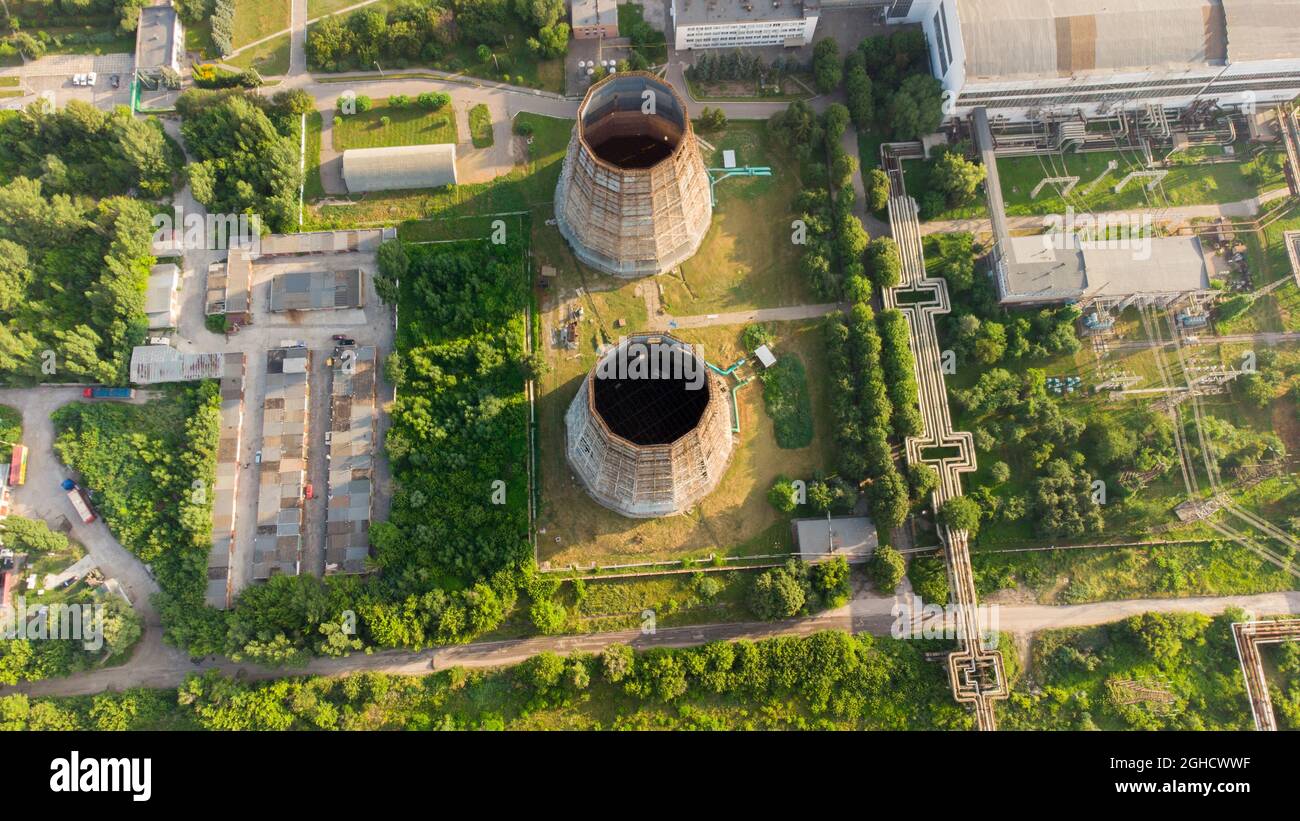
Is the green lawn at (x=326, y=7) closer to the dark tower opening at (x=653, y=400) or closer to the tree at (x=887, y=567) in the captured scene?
the dark tower opening at (x=653, y=400)

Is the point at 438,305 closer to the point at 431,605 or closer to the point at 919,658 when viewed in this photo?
the point at 431,605

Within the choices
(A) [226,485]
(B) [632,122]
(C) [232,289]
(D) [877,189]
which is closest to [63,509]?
(A) [226,485]

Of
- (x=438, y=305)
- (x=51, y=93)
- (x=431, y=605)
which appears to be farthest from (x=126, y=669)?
(x=51, y=93)

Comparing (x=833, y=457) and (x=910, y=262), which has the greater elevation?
(x=910, y=262)

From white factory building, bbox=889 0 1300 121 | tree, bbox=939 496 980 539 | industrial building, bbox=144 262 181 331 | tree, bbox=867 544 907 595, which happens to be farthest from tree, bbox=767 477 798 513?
industrial building, bbox=144 262 181 331

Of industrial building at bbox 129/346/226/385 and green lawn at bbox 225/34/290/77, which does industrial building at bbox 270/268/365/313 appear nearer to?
industrial building at bbox 129/346/226/385

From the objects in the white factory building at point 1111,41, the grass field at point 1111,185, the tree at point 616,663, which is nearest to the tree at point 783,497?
the tree at point 616,663
